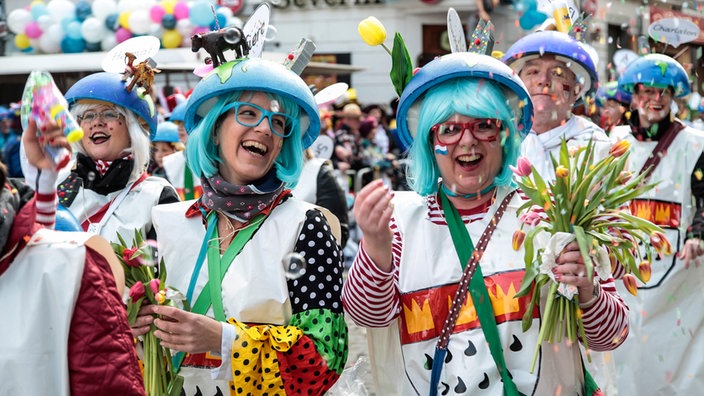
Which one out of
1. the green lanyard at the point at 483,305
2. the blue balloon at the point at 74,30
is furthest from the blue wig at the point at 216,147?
the blue balloon at the point at 74,30

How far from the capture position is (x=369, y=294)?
10.5 feet

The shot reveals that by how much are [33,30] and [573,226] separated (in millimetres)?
14391

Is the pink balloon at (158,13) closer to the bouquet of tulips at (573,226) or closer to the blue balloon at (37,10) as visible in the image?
the blue balloon at (37,10)

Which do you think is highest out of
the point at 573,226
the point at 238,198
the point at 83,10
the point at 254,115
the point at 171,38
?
the point at 83,10

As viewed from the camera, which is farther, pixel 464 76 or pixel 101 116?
pixel 101 116

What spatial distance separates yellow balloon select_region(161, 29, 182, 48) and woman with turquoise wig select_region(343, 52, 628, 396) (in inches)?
458

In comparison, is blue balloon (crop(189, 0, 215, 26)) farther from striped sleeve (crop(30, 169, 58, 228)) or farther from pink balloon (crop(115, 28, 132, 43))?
striped sleeve (crop(30, 169, 58, 228))

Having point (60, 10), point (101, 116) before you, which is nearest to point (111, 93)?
point (101, 116)

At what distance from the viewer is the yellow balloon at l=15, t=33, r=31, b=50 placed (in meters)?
16.4

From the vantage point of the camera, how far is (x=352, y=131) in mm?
15680

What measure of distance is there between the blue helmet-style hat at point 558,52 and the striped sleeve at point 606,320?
2.07m

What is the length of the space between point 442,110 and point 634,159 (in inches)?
143

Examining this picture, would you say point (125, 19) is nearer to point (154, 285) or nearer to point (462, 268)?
point (154, 285)

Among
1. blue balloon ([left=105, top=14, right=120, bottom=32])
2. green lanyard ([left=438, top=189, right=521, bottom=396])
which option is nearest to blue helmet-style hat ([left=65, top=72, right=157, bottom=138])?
green lanyard ([left=438, top=189, right=521, bottom=396])
